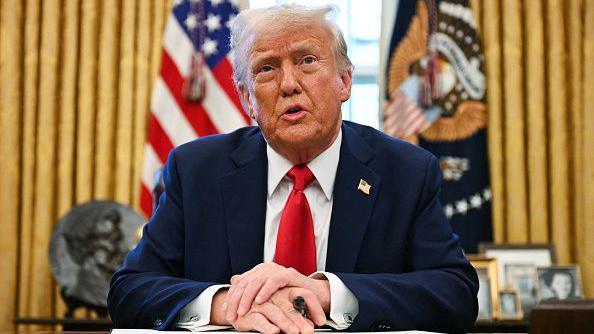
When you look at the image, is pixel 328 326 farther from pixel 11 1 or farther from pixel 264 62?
pixel 11 1

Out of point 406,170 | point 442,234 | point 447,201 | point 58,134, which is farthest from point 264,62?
point 58,134

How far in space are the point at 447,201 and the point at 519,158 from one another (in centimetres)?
48

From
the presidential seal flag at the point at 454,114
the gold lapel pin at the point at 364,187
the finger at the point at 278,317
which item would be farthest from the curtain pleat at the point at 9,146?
the finger at the point at 278,317

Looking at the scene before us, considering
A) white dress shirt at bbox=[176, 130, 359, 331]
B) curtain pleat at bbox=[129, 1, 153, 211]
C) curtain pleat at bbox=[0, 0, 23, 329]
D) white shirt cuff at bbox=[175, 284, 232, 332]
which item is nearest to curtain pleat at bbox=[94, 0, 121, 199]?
curtain pleat at bbox=[129, 1, 153, 211]

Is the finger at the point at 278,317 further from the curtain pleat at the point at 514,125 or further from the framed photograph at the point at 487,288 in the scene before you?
the curtain pleat at the point at 514,125

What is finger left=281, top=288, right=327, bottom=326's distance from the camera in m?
1.71

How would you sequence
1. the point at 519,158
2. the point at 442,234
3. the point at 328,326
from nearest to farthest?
the point at 328,326, the point at 442,234, the point at 519,158

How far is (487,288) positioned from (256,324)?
9.06 ft

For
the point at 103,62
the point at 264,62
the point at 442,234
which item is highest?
the point at 103,62

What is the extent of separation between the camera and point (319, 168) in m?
2.30

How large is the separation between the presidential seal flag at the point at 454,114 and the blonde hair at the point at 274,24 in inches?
99.8

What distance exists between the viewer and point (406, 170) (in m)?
2.28

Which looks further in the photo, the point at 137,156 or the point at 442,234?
the point at 137,156

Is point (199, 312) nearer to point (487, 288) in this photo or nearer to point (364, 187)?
point (364, 187)
